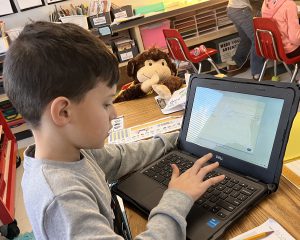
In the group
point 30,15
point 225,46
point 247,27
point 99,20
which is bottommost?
point 225,46

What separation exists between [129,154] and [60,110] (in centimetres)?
34

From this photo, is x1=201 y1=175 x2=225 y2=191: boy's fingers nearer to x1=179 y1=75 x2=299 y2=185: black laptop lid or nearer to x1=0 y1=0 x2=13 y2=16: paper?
x1=179 y1=75 x2=299 y2=185: black laptop lid

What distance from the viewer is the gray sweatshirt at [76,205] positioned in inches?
21.0

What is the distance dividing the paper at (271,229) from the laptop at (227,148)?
1.3 inches

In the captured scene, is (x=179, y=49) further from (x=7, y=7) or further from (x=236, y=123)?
(x=236, y=123)

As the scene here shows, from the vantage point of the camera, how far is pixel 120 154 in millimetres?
882

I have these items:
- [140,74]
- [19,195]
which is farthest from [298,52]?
[19,195]

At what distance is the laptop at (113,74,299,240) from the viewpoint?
624 millimetres

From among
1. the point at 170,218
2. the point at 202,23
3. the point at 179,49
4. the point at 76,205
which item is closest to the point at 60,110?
the point at 76,205

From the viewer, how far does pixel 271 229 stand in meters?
0.56

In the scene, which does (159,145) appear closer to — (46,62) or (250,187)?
(250,187)

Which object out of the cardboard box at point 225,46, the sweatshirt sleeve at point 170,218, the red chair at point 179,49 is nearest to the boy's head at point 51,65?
the sweatshirt sleeve at point 170,218

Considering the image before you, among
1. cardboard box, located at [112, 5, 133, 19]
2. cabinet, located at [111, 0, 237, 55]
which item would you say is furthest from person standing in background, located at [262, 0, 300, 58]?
cardboard box, located at [112, 5, 133, 19]

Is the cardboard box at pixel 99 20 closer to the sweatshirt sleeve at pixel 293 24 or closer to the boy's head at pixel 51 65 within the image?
the sweatshirt sleeve at pixel 293 24
